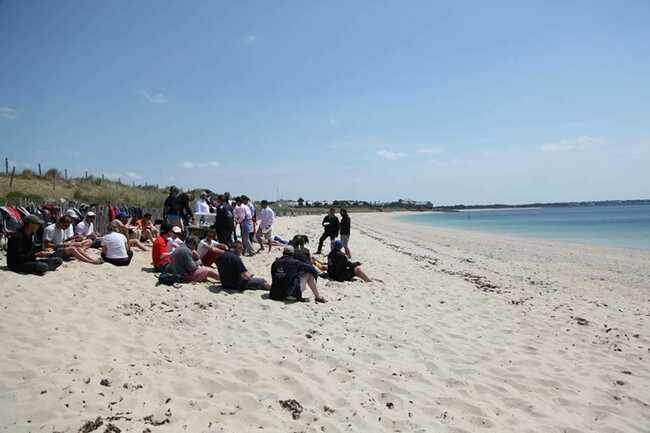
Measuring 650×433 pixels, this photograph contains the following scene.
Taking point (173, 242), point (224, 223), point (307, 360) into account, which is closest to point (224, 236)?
point (224, 223)

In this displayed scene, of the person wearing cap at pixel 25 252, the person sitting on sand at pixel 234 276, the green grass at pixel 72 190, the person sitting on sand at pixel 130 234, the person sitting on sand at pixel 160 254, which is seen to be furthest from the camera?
the green grass at pixel 72 190

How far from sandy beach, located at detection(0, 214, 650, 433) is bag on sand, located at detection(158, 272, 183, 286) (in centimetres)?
31

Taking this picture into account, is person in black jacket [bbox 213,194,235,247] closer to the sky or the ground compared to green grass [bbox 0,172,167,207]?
closer to the ground

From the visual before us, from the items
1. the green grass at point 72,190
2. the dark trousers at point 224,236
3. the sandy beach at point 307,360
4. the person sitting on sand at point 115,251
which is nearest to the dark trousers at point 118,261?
the person sitting on sand at point 115,251

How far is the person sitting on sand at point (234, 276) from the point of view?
717 cm

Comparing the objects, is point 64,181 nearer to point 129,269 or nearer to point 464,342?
point 129,269

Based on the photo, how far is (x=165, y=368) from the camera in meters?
3.98

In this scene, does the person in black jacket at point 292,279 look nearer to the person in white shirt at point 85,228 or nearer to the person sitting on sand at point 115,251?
the person sitting on sand at point 115,251

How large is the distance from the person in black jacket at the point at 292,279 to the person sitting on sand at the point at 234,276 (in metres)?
0.51

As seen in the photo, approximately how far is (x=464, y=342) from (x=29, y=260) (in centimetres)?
677

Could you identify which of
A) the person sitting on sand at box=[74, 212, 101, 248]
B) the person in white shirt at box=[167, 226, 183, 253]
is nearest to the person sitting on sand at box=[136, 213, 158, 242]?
the person sitting on sand at box=[74, 212, 101, 248]

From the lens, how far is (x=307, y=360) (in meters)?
4.42

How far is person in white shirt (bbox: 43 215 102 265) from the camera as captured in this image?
795cm

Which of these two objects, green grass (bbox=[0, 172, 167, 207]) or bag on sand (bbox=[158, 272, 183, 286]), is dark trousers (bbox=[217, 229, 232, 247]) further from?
green grass (bbox=[0, 172, 167, 207])
